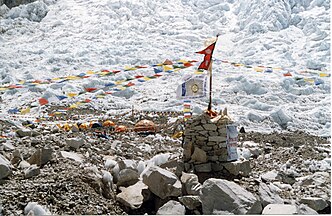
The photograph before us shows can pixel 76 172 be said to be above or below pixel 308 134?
above

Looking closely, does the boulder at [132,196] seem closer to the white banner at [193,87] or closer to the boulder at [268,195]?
the boulder at [268,195]

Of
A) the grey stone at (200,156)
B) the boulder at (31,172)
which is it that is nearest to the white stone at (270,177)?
the grey stone at (200,156)

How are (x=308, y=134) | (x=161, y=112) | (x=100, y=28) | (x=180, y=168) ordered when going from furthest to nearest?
(x=100, y=28), (x=161, y=112), (x=308, y=134), (x=180, y=168)

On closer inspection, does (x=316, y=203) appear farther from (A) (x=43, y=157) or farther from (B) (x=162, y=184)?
(A) (x=43, y=157)

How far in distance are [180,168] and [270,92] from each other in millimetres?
13367

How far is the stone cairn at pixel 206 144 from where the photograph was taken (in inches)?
207

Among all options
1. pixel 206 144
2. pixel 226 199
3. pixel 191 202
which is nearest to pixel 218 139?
pixel 206 144

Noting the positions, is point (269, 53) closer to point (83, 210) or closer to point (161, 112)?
point (161, 112)

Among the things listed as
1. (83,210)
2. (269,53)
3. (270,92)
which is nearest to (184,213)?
(83,210)

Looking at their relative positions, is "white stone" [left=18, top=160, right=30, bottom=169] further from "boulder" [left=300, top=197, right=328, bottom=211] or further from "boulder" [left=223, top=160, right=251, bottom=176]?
"boulder" [left=300, top=197, right=328, bottom=211]

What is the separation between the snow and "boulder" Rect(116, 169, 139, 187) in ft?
25.8

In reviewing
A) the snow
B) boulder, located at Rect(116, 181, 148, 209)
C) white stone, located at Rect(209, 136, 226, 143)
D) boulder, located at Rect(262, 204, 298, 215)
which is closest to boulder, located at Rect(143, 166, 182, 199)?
boulder, located at Rect(116, 181, 148, 209)

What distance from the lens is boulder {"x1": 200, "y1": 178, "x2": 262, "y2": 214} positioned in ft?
12.0

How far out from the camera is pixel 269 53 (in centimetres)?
2433
